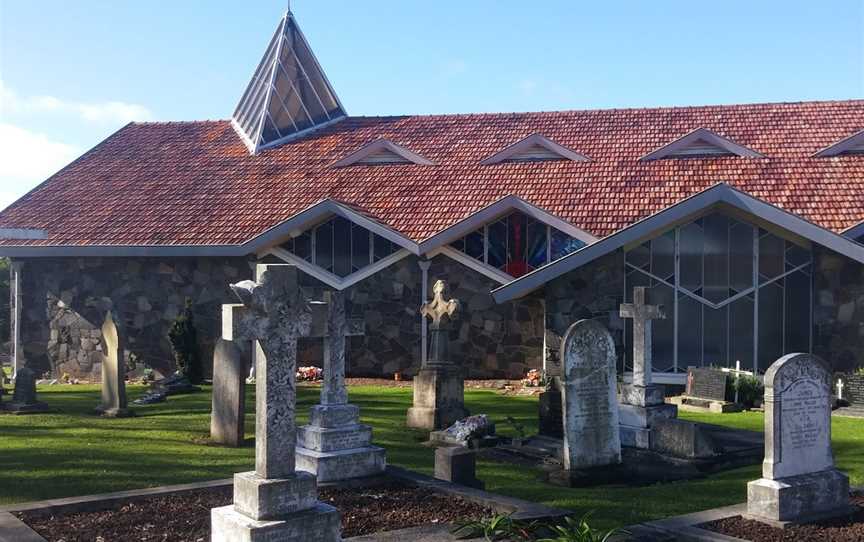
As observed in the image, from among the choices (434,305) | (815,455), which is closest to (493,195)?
(434,305)

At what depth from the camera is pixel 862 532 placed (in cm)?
826

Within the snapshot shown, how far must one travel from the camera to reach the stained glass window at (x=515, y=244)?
69.6 feet

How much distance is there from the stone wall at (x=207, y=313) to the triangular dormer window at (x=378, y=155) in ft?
13.6

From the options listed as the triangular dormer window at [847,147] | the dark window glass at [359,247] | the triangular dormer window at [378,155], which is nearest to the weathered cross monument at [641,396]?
the dark window glass at [359,247]

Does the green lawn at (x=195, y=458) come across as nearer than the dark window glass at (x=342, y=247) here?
Yes

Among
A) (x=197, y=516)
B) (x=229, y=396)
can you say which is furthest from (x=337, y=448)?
(x=229, y=396)

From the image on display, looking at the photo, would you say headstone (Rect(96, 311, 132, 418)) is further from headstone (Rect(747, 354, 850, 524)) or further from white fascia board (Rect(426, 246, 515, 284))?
headstone (Rect(747, 354, 850, 524))

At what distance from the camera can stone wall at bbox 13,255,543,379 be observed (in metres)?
21.2

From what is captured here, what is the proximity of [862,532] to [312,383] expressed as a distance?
1388cm

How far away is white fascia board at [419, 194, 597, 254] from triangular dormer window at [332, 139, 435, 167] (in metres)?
4.42

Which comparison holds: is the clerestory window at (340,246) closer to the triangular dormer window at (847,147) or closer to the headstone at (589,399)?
the triangular dormer window at (847,147)

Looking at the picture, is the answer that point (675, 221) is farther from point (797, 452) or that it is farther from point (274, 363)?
point (274, 363)

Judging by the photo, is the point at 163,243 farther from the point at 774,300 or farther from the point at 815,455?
the point at 815,455

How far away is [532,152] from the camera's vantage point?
961 inches
